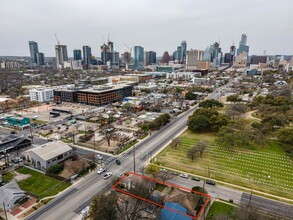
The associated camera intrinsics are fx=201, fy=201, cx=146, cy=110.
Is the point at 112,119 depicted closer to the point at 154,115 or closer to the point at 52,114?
the point at 154,115

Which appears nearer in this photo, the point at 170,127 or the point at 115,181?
the point at 115,181

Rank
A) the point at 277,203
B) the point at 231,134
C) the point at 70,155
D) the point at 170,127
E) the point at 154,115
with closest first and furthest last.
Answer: the point at 277,203 < the point at 70,155 < the point at 231,134 < the point at 170,127 < the point at 154,115

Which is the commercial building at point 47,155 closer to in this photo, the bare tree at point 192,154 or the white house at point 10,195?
the white house at point 10,195

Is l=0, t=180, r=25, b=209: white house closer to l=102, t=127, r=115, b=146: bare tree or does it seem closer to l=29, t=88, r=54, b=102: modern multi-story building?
l=102, t=127, r=115, b=146: bare tree

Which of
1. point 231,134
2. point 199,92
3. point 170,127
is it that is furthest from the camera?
point 199,92

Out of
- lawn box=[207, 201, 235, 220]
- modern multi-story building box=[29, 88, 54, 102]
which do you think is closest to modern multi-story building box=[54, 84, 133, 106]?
modern multi-story building box=[29, 88, 54, 102]

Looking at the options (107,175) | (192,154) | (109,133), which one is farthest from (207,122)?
(107,175)

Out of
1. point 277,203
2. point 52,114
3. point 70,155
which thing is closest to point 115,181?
point 70,155
